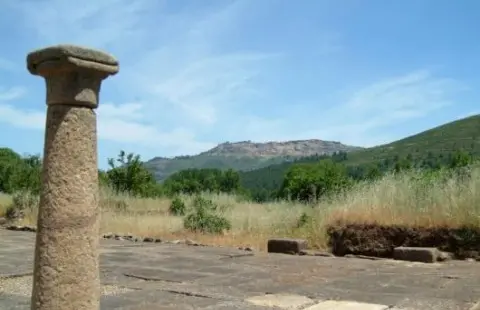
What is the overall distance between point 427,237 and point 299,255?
201 centimetres

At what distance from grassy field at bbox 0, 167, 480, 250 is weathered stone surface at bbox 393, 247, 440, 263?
98 cm

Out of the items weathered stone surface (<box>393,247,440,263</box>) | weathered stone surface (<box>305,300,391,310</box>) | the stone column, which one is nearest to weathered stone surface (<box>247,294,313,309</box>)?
weathered stone surface (<box>305,300,391,310</box>)

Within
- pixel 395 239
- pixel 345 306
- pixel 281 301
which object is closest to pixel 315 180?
pixel 395 239

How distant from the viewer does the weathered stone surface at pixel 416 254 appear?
26.0 ft

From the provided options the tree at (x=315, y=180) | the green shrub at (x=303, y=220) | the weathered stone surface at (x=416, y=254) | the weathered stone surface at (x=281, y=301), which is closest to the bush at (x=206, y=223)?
the green shrub at (x=303, y=220)

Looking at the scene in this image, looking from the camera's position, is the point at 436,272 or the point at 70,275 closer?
the point at 70,275

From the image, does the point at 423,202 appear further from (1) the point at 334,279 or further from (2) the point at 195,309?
(2) the point at 195,309

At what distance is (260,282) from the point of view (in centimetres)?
609

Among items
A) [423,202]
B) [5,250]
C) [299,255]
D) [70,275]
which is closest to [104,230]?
[5,250]

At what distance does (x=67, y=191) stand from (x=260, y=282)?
11.8 ft

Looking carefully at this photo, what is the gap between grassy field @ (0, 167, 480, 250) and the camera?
9070 millimetres

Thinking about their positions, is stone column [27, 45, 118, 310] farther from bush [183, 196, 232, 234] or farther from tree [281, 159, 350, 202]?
tree [281, 159, 350, 202]

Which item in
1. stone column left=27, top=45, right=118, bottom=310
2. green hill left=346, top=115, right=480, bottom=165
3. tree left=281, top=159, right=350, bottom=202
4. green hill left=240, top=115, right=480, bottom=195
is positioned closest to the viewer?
stone column left=27, top=45, right=118, bottom=310

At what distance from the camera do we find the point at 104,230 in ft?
45.4
